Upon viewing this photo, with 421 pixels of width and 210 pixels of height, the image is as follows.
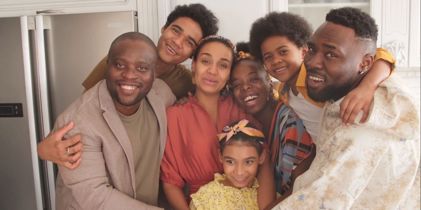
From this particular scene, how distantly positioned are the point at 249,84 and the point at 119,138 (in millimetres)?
571

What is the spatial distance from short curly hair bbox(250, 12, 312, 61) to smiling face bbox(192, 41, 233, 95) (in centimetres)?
16

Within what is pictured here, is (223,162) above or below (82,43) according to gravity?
below

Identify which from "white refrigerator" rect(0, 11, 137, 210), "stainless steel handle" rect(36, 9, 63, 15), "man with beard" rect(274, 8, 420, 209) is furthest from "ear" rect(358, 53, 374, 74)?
"stainless steel handle" rect(36, 9, 63, 15)

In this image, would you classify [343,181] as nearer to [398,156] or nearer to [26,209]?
[398,156]

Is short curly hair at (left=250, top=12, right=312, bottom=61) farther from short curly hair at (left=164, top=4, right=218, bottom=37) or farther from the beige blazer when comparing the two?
the beige blazer

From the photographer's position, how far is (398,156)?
102cm

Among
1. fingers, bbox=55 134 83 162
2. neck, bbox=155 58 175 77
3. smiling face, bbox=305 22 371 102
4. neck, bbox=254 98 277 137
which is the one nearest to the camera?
smiling face, bbox=305 22 371 102

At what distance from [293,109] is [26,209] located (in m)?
1.92

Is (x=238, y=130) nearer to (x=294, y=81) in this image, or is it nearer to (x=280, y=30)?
(x=294, y=81)

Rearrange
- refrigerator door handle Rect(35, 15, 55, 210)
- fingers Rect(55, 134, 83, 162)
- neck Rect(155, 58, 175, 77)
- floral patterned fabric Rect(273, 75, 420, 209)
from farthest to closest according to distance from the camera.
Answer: refrigerator door handle Rect(35, 15, 55, 210)
neck Rect(155, 58, 175, 77)
fingers Rect(55, 134, 83, 162)
floral patterned fabric Rect(273, 75, 420, 209)

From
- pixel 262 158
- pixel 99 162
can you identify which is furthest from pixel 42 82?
pixel 262 158

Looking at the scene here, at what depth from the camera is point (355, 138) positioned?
104 centimetres

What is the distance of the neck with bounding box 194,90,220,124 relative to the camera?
5.10 feet

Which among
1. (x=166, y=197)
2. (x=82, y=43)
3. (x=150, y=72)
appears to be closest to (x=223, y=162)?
(x=166, y=197)
